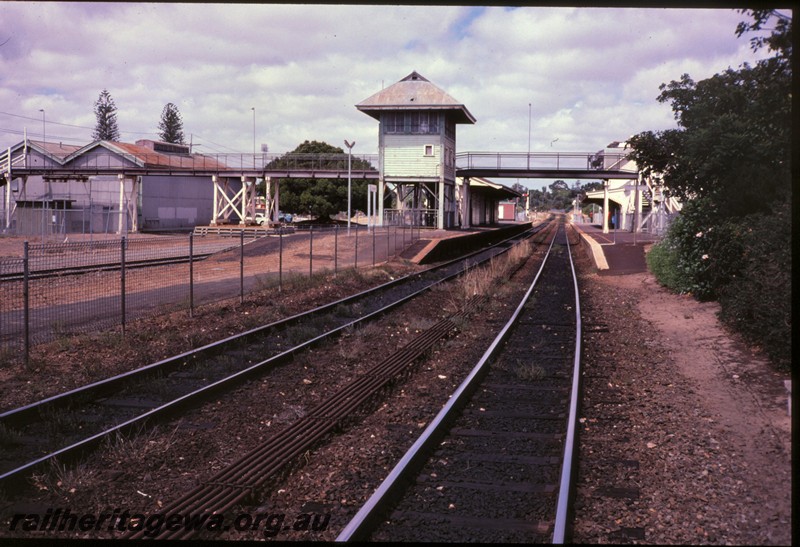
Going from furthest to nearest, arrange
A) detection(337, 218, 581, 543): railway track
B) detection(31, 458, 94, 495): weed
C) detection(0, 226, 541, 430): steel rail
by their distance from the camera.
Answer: detection(0, 226, 541, 430): steel rail
detection(31, 458, 94, 495): weed
detection(337, 218, 581, 543): railway track

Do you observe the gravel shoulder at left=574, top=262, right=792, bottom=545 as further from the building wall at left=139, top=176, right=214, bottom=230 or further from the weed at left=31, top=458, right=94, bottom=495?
the building wall at left=139, top=176, right=214, bottom=230

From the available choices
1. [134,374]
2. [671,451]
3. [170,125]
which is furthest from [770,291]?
[170,125]

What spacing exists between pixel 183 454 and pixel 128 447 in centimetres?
51

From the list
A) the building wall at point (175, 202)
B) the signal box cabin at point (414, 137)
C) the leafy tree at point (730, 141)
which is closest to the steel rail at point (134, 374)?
the leafy tree at point (730, 141)

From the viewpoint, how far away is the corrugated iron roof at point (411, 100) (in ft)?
156

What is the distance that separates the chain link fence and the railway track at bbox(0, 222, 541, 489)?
2059mm

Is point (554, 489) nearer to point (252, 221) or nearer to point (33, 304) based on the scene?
point (33, 304)

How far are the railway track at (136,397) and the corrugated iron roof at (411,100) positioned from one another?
36.6 meters

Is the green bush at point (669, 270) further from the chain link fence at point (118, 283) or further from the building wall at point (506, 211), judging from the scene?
the building wall at point (506, 211)

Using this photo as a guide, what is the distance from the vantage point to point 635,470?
602 centimetres

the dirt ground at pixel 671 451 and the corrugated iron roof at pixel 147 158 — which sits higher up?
the corrugated iron roof at pixel 147 158

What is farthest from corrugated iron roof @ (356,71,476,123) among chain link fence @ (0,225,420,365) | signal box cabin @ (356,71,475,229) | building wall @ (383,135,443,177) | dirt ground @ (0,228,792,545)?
dirt ground @ (0,228,792,545)

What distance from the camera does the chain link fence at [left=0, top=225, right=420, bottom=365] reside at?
1199 centimetres

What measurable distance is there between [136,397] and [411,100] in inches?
1663
